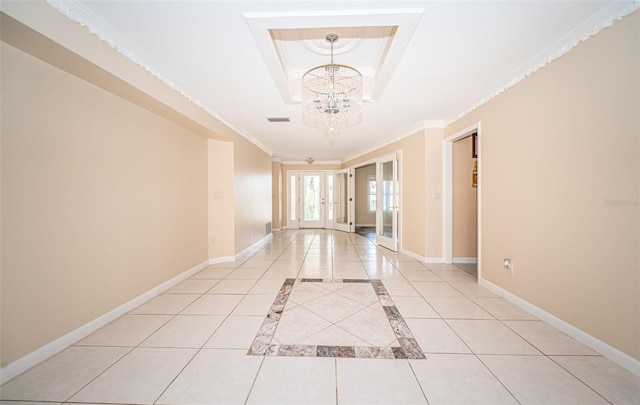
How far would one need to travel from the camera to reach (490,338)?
1.96 m

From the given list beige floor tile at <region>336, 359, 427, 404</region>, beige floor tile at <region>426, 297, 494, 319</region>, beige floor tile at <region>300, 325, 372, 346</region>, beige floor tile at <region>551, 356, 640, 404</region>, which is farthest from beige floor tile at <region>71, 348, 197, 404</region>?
beige floor tile at <region>551, 356, 640, 404</region>

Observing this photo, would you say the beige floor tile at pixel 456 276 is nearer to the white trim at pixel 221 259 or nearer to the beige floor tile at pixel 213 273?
the beige floor tile at pixel 213 273

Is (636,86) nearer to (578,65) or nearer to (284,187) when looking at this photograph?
(578,65)

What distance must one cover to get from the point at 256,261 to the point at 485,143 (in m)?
3.93

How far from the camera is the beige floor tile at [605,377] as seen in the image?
1396mm

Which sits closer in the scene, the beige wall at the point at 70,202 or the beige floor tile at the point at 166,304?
the beige wall at the point at 70,202

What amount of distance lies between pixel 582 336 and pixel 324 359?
6.66 ft

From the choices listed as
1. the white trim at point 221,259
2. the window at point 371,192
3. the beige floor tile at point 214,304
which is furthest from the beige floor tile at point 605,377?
the window at point 371,192

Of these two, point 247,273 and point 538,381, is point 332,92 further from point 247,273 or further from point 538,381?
point 247,273

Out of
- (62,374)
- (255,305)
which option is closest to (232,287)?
(255,305)

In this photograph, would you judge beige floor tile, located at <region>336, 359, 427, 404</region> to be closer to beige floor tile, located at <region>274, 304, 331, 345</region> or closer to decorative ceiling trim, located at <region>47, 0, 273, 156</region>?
beige floor tile, located at <region>274, 304, 331, 345</region>

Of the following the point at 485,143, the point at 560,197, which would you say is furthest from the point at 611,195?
the point at 485,143

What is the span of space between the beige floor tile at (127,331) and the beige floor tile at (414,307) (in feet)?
7.56

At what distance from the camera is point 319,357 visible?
173 centimetres
